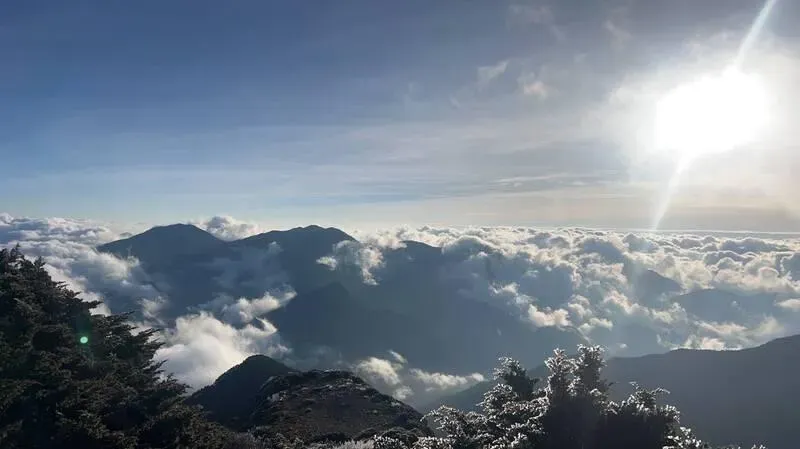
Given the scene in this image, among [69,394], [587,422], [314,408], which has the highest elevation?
[587,422]

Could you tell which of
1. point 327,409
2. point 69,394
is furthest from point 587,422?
point 327,409

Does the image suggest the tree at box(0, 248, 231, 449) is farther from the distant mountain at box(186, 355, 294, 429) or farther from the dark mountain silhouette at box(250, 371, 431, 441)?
the distant mountain at box(186, 355, 294, 429)

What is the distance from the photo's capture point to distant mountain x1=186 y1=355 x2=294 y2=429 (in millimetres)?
93000

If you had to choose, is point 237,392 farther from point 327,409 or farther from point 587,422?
point 587,422

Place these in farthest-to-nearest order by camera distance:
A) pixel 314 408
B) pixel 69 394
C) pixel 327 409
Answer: pixel 327 409
pixel 314 408
pixel 69 394

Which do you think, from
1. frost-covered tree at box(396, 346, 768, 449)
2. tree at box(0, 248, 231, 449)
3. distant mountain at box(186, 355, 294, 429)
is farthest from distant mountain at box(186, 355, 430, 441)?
frost-covered tree at box(396, 346, 768, 449)

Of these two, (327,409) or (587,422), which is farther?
(327,409)

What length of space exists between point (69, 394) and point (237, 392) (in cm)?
9280

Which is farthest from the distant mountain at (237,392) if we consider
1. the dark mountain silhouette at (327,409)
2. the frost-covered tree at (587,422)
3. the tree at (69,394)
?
the frost-covered tree at (587,422)

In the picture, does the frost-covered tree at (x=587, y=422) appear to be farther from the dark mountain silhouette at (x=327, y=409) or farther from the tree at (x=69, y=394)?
the dark mountain silhouette at (x=327, y=409)

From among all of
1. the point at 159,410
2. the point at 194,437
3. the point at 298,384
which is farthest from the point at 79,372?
the point at 298,384

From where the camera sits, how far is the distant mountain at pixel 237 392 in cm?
9300

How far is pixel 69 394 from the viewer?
27188 millimetres

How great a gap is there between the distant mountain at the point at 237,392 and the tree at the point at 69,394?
4542 centimetres
